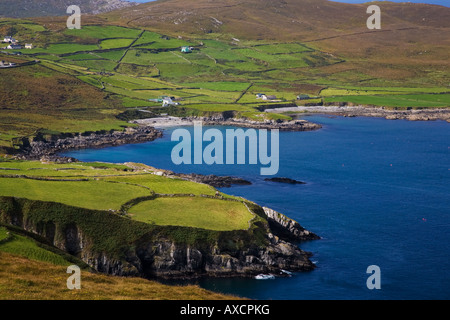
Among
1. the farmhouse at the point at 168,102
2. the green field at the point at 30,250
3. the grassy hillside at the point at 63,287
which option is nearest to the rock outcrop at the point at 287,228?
the green field at the point at 30,250

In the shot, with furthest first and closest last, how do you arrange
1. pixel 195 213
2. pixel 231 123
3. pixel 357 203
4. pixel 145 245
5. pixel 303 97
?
pixel 303 97 < pixel 231 123 < pixel 357 203 < pixel 195 213 < pixel 145 245

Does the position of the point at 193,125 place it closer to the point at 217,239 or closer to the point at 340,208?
the point at 340,208

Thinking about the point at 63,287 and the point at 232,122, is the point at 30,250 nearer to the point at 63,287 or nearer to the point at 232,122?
the point at 63,287

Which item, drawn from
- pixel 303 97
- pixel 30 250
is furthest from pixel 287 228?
pixel 303 97

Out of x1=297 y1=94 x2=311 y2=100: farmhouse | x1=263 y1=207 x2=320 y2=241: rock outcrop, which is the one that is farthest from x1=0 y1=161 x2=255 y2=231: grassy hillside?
x1=297 y1=94 x2=311 y2=100: farmhouse

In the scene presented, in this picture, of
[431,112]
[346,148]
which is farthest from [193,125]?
[431,112]

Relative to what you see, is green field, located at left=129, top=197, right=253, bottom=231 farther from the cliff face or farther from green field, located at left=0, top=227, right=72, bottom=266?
green field, located at left=0, top=227, right=72, bottom=266

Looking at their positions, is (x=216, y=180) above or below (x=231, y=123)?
below
